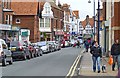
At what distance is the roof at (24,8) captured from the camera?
74750mm

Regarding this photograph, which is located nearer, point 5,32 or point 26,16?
point 5,32

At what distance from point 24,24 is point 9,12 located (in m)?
14.3

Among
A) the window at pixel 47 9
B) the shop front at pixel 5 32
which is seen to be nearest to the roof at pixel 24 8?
the window at pixel 47 9

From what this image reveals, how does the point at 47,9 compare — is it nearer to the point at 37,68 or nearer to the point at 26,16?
the point at 26,16

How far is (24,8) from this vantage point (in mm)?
75125

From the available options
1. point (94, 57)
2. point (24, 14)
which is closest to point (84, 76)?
point (94, 57)

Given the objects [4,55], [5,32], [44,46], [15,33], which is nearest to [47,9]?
[15,33]

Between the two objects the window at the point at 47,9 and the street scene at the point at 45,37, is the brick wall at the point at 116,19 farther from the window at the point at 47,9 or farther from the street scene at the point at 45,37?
the window at the point at 47,9

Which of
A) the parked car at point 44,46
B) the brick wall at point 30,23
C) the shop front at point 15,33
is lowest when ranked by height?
the parked car at point 44,46

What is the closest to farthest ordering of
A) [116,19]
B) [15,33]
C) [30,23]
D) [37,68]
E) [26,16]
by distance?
[37,68] < [116,19] < [15,33] < [26,16] < [30,23]

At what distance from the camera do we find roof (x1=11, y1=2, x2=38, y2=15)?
7475 cm

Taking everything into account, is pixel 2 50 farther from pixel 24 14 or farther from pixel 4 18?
pixel 24 14

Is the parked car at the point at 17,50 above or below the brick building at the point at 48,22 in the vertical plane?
below

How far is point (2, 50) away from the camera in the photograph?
26.0 meters
